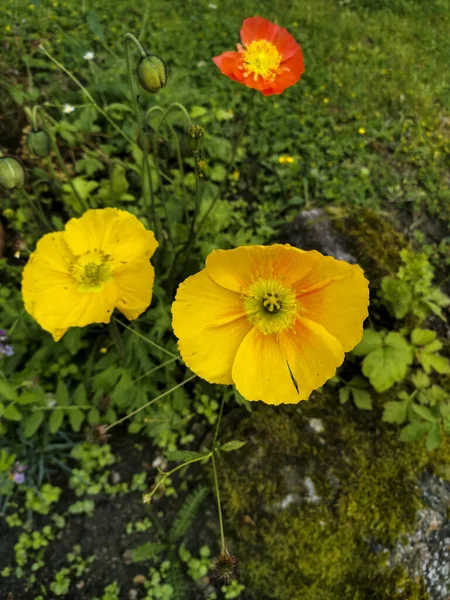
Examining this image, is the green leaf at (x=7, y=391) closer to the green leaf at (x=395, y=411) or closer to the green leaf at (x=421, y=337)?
the green leaf at (x=395, y=411)

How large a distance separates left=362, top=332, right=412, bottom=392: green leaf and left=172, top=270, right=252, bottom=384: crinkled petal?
2.43 ft

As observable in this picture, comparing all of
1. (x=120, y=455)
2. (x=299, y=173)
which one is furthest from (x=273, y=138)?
(x=120, y=455)

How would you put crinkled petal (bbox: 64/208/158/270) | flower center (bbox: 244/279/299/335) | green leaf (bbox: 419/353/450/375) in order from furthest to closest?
green leaf (bbox: 419/353/450/375), crinkled petal (bbox: 64/208/158/270), flower center (bbox: 244/279/299/335)

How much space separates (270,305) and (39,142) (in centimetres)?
86

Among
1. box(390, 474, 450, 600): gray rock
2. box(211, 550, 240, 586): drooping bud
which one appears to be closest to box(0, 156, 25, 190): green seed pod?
box(211, 550, 240, 586): drooping bud

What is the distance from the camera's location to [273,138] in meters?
2.76

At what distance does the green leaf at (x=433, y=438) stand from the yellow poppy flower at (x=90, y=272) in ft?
3.15

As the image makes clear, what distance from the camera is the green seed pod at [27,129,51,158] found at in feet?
4.76

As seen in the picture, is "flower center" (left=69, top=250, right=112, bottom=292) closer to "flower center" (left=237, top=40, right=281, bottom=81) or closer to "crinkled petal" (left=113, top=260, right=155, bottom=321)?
"crinkled petal" (left=113, top=260, right=155, bottom=321)

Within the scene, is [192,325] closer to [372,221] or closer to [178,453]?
[178,453]

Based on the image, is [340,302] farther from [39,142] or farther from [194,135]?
[39,142]

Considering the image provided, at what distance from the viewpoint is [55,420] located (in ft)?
5.36

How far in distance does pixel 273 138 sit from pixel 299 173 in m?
0.27

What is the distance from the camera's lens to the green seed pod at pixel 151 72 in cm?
126
